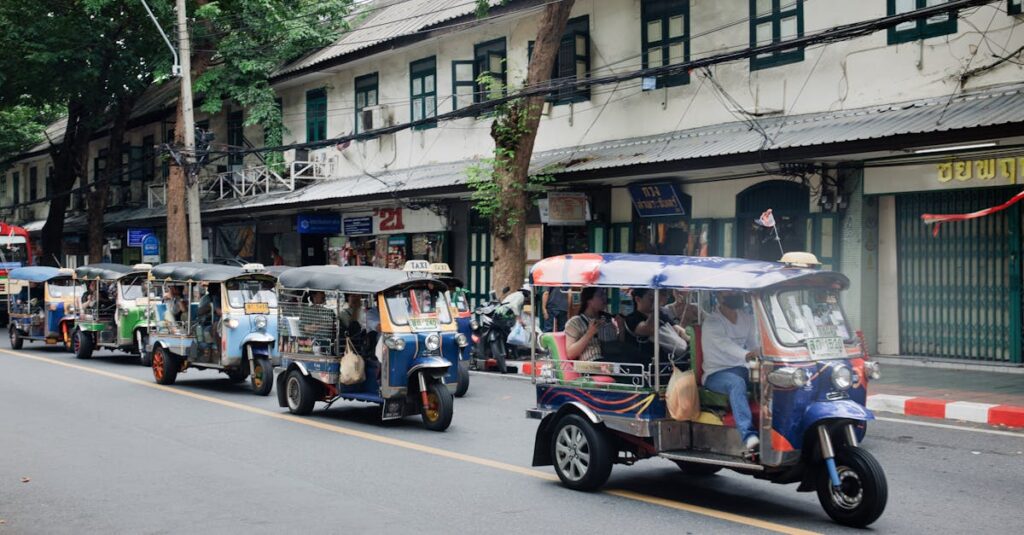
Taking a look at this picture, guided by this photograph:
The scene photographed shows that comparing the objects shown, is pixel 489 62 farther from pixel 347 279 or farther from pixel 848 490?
pixel 848 490

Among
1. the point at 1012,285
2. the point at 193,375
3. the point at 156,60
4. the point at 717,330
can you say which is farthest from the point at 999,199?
the point at 156,60

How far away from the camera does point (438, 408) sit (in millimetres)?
11602

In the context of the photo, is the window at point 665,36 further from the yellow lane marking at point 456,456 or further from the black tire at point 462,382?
the yellow lane marking at point 456,456

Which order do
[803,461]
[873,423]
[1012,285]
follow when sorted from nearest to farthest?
[803,461] → [873,423] → [1012,285]

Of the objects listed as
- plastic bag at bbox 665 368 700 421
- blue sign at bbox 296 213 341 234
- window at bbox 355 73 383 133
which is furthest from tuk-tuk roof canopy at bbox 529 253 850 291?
blue sign at bbox 296 213 341 234

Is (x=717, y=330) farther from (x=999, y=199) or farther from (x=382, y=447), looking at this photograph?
(x=999, y=199)

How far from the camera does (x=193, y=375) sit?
59.7ft

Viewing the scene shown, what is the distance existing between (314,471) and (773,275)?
4.60 metres

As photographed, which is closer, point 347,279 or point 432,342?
point 432,342

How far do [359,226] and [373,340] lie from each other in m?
18.9

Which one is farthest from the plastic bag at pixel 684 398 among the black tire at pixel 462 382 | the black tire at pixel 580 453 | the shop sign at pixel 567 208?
the shop sign at pixel 567 208

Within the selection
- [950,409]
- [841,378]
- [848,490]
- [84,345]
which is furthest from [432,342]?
[84,345]

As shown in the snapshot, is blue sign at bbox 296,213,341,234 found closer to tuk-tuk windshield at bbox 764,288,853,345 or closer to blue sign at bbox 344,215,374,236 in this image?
blue sign at bbox 344,215,374,236

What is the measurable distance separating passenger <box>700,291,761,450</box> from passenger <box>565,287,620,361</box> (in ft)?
3.58
